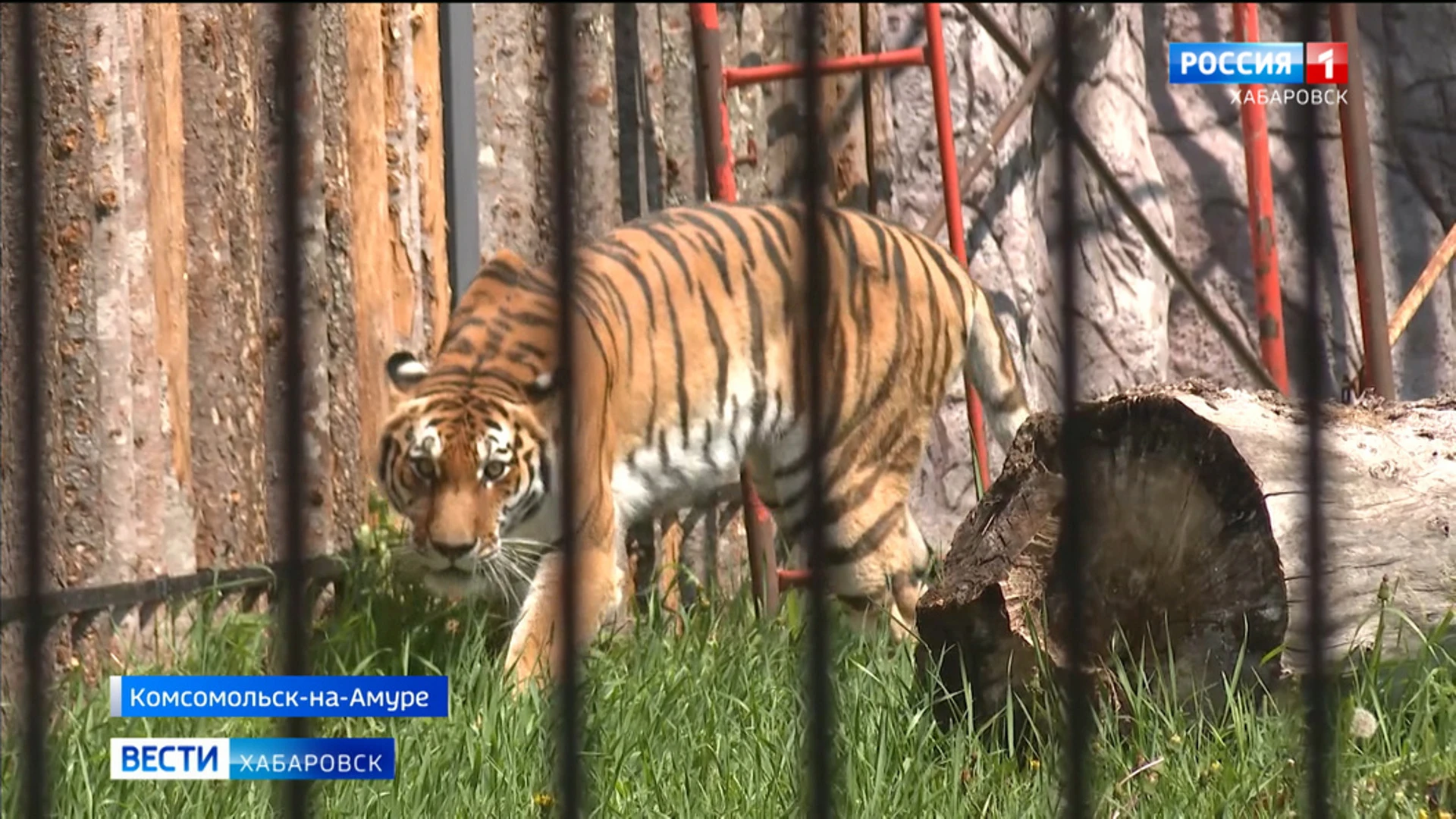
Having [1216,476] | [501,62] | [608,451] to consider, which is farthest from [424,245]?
[1216,476]

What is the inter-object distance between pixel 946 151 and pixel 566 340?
132 inches

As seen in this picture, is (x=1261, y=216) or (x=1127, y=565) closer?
(x=1127, y=565)

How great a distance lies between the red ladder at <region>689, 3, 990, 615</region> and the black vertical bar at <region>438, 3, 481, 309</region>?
600 millimetres

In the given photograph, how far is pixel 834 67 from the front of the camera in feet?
16.0

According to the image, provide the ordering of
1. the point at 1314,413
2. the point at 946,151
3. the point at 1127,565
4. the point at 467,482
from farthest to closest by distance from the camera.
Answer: the point at 946,151
the point at 467,482
the point at 1127,565
the point at 1314,413

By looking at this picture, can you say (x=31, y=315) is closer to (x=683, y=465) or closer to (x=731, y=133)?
(x=683, y=465)

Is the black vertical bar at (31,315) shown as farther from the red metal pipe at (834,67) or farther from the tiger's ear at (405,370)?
the red metal pipe at (834,67)

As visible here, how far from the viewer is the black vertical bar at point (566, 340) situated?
172 centimetres

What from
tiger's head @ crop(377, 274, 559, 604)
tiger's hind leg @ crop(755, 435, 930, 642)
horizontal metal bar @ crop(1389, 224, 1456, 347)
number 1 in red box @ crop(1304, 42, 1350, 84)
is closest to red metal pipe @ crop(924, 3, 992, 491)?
tiger's hind leg @ crop(755, 435, 930, 642)

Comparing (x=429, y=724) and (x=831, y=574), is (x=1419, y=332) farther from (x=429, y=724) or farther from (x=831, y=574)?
(x=429, y=724)

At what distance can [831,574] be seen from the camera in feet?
16.0
